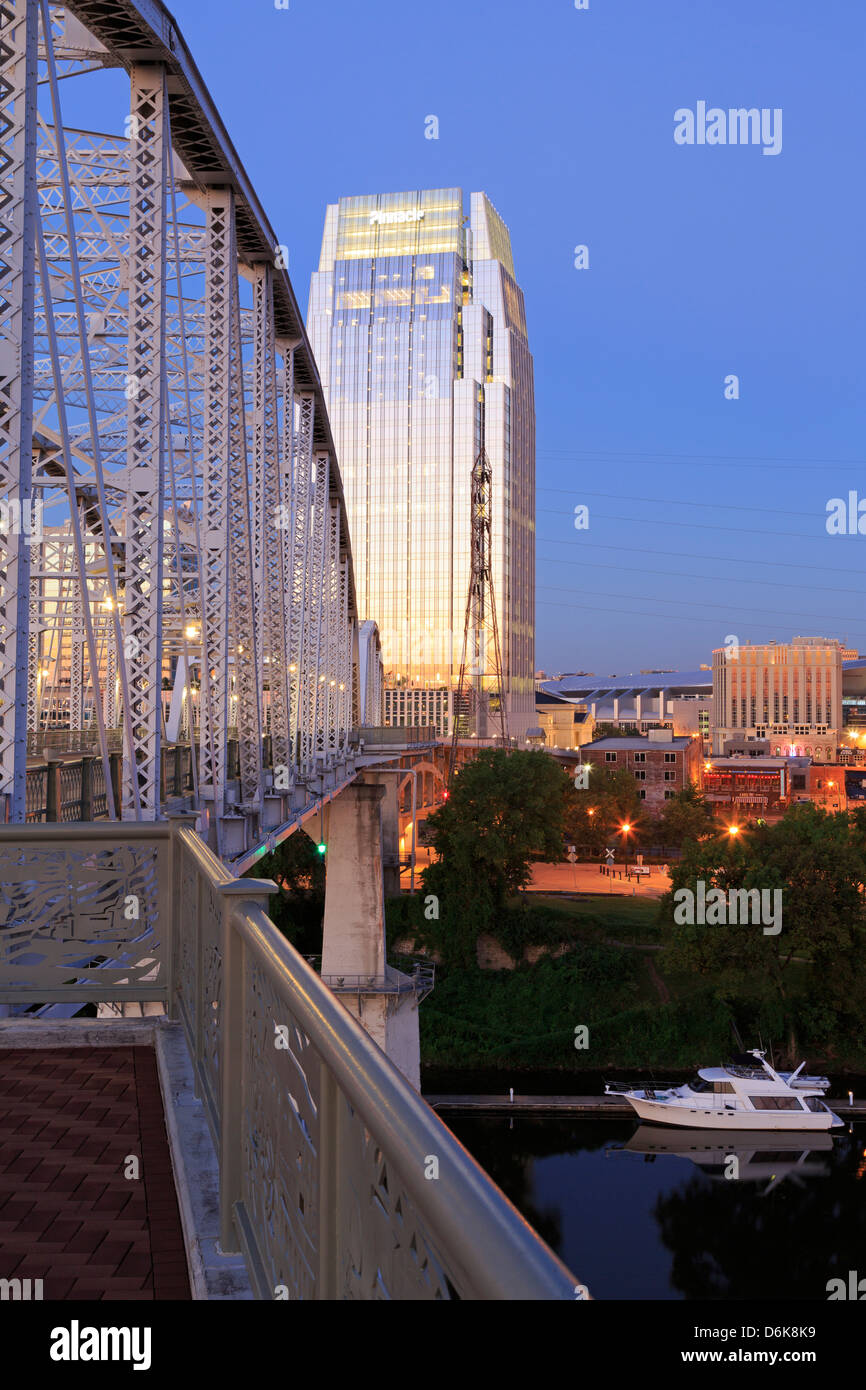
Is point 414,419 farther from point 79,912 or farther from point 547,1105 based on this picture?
point 79,912

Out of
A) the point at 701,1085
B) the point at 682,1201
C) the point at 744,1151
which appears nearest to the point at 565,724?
the point at 701,1085

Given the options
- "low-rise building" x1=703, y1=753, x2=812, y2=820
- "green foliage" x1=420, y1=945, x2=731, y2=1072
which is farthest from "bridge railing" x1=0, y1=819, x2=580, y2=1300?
"low-rise building" x1=703, y1=753, x2=812, y2=820

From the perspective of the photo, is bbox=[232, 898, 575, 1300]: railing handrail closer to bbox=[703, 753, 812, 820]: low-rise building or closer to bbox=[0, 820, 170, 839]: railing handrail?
bbox=[0, 820, 170, 839]: railing handrail

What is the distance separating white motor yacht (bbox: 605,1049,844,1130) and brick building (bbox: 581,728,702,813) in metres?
45.4

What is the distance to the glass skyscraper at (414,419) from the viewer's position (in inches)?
4579

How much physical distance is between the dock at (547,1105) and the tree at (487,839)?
1187 cm

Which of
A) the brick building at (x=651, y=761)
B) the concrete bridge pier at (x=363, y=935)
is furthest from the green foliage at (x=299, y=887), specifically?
the brick building at (x=651, y=761)

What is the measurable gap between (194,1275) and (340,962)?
34.6 meters

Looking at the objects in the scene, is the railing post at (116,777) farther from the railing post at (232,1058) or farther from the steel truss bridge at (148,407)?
the railing post at (232,1058)

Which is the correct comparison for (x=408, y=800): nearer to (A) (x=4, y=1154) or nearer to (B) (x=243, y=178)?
(B) (x=243, y=178)

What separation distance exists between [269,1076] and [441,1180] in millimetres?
1893

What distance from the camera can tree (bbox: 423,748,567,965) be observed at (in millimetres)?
49219
